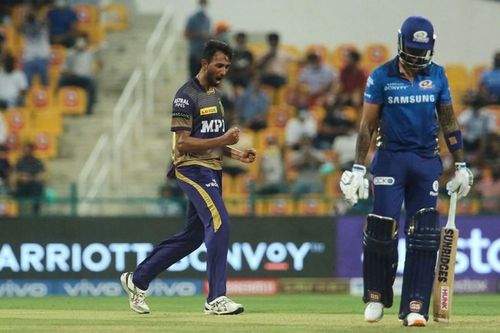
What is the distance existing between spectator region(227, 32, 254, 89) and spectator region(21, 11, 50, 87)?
3002 millimetres

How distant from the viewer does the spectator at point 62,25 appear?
916 inches

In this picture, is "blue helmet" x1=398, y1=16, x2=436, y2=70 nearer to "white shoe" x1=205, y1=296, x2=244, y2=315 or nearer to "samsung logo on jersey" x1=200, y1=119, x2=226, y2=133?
"samsung logo on jersey" x1=200, y1=119, x2=226, y2=133

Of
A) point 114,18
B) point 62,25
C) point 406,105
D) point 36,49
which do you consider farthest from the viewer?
point 114,18

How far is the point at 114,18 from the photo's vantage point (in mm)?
23969

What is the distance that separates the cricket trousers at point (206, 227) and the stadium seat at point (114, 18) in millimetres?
12607

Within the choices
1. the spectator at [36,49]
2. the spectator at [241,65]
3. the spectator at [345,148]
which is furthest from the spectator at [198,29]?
the spectator at [345,148]

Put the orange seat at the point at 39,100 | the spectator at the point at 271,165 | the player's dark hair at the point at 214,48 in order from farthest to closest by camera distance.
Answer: the orange seat at the point at 39,100, the spectator at the point at 271,165, the player's dark hair at the point at 214,48

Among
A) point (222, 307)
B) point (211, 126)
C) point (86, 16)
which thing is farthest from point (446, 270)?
point (86, 16)

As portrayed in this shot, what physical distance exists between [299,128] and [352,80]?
1909mm

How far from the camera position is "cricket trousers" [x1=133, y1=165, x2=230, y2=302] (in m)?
11.2

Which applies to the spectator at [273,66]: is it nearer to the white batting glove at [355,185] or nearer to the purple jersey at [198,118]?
the purple jersey at [198,118]

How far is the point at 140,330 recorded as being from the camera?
9.85m

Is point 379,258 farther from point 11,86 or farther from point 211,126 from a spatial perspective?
point 11,86

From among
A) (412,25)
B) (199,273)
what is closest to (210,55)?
(412,25)
